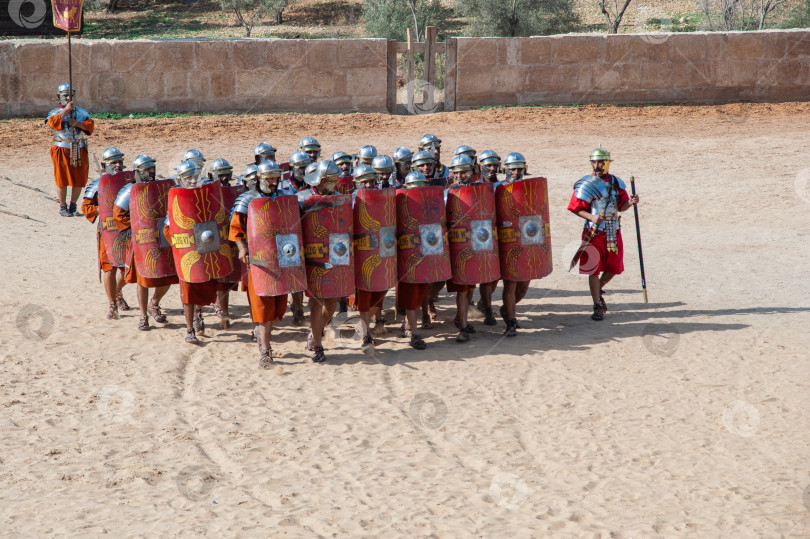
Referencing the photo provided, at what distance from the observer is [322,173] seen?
7371 mm

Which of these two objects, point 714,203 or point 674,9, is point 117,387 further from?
point 674,9

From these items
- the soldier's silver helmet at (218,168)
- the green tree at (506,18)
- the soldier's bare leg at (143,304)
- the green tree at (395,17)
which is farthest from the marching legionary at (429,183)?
the green tree at (506,18)

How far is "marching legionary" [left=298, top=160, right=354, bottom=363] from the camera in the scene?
7383 millimetres

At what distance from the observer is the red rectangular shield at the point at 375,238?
756 cm

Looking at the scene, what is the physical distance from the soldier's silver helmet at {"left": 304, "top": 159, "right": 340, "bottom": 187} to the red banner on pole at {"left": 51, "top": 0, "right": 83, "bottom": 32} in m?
6.64

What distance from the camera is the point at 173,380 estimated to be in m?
7.10

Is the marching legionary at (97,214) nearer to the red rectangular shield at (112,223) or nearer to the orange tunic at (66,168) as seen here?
the red rectangular shield at (112,223)

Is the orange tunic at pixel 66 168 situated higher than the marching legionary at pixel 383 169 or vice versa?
the orange tunic at pixel 66 168

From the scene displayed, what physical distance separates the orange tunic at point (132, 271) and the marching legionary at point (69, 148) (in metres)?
5.16

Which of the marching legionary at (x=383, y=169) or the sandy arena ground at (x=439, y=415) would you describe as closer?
the sandy arena ground at (x=439, y=415)

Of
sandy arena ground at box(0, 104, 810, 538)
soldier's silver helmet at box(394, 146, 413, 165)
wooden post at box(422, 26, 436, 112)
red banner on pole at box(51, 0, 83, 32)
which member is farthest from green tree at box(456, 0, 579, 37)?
soldier's silver helmet at box(394, 146, 413, 165)

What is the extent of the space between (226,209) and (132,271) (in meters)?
1.32

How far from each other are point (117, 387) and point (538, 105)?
586 inches

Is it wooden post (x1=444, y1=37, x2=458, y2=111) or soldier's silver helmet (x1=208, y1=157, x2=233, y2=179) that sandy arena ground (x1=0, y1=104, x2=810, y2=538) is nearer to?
soldier's silver helmet (x1=208, y1=157, x2=233, y2=179)
